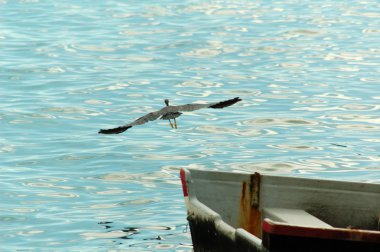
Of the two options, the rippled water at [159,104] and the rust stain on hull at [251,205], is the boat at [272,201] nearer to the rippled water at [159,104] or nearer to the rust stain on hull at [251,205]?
the rust stain on hull at [251,205]

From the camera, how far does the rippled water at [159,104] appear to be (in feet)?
57.3

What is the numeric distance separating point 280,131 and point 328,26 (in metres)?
16.9

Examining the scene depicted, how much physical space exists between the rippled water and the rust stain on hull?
163 cm

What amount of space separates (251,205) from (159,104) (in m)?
13.5

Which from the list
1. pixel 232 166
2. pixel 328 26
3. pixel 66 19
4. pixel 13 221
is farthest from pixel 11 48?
pixel 13 221

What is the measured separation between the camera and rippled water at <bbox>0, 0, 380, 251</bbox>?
57.3 feet

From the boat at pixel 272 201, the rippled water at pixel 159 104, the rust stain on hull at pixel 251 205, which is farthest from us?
the rippled water at pixel 159 104

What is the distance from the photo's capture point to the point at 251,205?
13594 mm

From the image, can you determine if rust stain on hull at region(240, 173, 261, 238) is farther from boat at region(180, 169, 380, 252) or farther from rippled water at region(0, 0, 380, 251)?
rippled water at region(0, 0, 380, 251)

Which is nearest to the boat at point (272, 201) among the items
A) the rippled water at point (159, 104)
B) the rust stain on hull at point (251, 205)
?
the rust stain on hull at point (251, 205)

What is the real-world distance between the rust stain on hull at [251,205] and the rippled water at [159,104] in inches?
64.0

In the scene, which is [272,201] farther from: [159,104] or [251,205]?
[159,104]

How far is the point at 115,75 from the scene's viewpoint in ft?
102

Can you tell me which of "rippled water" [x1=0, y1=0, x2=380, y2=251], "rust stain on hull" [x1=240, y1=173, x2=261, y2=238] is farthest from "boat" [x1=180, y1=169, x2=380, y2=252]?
"rippled water" [x1=0, y1=0, x2=380, y2=251]
